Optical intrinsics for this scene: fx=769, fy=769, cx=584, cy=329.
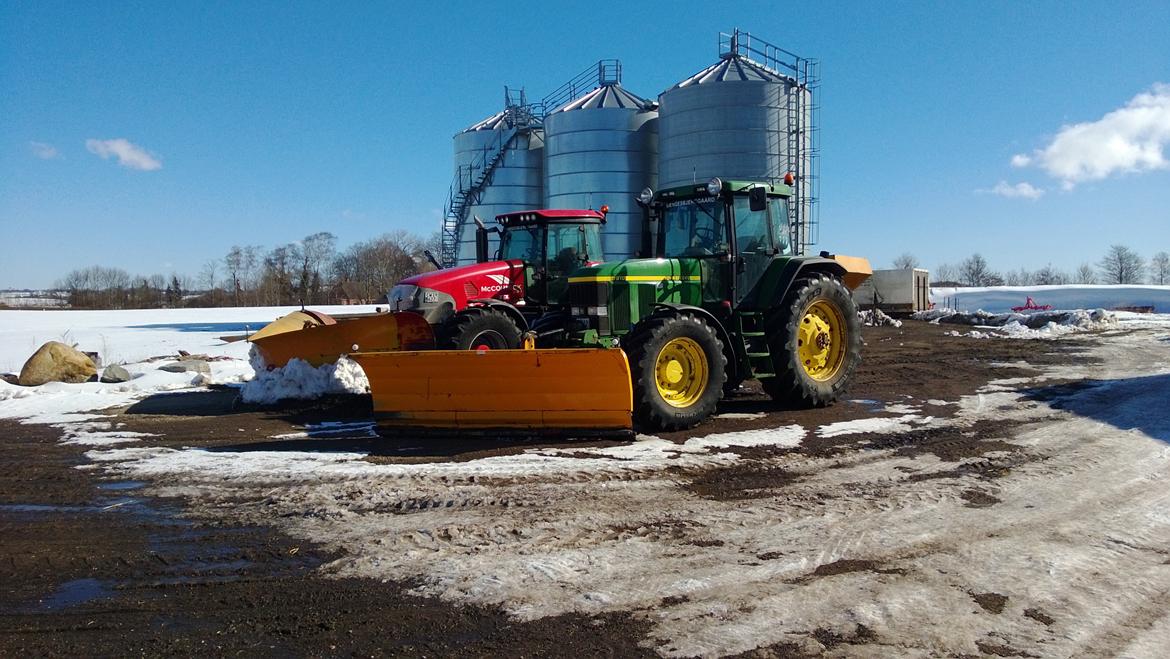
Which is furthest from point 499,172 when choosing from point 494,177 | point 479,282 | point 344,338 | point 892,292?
point 344,338

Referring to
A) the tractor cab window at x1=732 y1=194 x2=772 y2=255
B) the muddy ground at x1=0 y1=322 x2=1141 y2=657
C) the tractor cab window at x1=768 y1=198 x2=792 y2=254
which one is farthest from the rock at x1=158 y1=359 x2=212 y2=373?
the tractor cab window at x1=768 y1=198 x2=792 y2=254

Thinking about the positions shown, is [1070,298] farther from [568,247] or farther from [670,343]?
[670,343]

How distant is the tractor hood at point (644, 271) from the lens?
26.3 feet

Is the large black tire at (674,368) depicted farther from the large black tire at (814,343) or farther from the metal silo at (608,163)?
the metal silo at (608,163)

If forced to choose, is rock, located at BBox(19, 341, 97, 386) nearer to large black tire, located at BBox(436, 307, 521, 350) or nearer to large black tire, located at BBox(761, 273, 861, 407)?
large black tire, located at BBox(436, 307, 521, 350)

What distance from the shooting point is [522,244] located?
11211 mm

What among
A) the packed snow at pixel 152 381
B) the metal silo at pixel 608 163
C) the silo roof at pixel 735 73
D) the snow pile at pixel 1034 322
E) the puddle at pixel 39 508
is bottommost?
the puddle at pixel 39 508

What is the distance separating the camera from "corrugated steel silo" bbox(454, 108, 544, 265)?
2627 centimetres

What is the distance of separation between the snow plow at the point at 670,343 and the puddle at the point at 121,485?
2.16 meters

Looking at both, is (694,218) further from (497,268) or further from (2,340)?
(2,340)

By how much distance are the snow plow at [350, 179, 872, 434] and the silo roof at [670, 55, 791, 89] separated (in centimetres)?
1328

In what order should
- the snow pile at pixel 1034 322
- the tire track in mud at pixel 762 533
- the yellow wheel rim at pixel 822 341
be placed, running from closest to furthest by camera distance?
the tire track in mud at pixel 762 533, the yellow wheel rim at pixel 822 341, the snow pile at pixel 1034 322

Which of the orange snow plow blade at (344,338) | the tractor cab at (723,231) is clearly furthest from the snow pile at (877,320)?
the orange snow plow blade at (344,338)

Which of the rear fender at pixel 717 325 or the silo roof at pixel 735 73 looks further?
the silo roof at pixel 735 73
